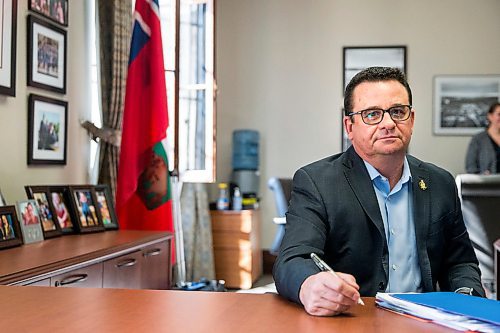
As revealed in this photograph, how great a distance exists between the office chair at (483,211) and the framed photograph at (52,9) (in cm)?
247

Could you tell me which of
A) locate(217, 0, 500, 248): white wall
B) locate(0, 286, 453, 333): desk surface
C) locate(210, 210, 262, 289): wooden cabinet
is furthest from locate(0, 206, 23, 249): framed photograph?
locate(217, 0, 500, 248): white wall

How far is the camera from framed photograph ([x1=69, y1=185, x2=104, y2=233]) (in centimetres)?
379

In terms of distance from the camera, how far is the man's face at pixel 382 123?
1982mm

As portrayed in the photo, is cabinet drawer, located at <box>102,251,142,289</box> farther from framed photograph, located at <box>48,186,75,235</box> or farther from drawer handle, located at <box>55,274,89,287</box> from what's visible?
framed photograph, located at <box>48,186,75,235</box>

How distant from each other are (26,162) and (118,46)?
1.25 meters

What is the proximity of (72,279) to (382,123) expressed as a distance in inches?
55.9

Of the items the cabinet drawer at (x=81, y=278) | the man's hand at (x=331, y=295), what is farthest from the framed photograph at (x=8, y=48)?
the man's hand at (x=331, y=295)

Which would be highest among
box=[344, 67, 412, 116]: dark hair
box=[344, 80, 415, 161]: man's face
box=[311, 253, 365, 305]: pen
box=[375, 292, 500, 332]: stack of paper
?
box=[344, 67, 412, 116]: dark hair

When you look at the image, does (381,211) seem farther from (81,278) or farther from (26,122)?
(26,122)

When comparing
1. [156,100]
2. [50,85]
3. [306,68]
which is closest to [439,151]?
[306,68]

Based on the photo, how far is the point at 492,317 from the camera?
1.43m

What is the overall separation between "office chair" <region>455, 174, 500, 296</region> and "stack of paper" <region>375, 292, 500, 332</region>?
2.68 m

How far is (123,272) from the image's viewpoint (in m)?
3.35

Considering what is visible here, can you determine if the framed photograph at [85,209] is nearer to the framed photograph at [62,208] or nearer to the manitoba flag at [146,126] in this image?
the framed photograph at [62,208]
